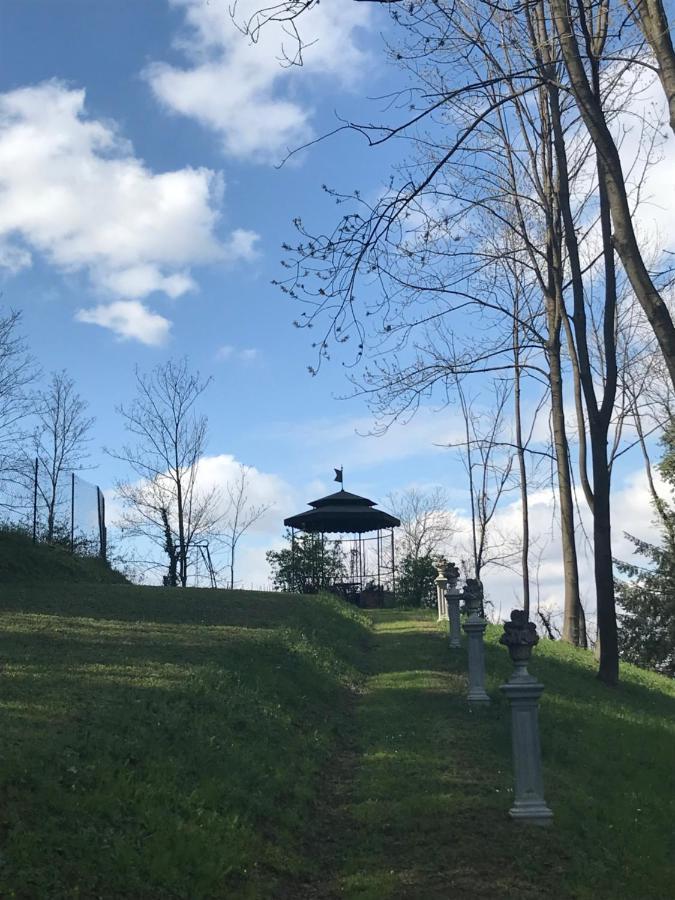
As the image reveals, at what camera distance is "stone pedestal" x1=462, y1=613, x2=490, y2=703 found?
11258 mm

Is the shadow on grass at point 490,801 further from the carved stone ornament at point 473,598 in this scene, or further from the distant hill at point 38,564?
the distant hill at point 38,564

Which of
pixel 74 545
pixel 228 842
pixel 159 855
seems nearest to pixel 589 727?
pixel 228 842

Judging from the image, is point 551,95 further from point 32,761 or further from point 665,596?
point 665,596

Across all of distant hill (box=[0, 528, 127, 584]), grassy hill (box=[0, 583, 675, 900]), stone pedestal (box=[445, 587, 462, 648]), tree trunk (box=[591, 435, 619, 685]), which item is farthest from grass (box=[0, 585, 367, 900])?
distant hill (box=[0, 528, 127, 584])

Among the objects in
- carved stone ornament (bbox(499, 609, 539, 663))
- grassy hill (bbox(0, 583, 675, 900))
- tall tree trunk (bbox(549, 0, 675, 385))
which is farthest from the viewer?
tall tree trunk (bbox(549, 0, 675, 385))

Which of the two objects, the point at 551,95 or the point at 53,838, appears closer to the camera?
the point at 53,838

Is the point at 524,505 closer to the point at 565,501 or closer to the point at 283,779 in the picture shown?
the point at 565,501

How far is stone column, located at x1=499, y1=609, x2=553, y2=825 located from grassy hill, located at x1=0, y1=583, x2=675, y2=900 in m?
0.17

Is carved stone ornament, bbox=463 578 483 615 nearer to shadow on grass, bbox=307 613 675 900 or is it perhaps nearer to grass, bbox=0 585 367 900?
shadow on grass, bbox=307 613 675 900

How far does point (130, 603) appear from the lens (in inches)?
631

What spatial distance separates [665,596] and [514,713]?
27003 mm

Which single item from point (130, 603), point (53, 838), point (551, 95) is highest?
point (551, 95)

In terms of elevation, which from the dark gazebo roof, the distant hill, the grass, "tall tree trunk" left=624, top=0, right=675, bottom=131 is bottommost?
the grass

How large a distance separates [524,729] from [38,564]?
1388 cm
